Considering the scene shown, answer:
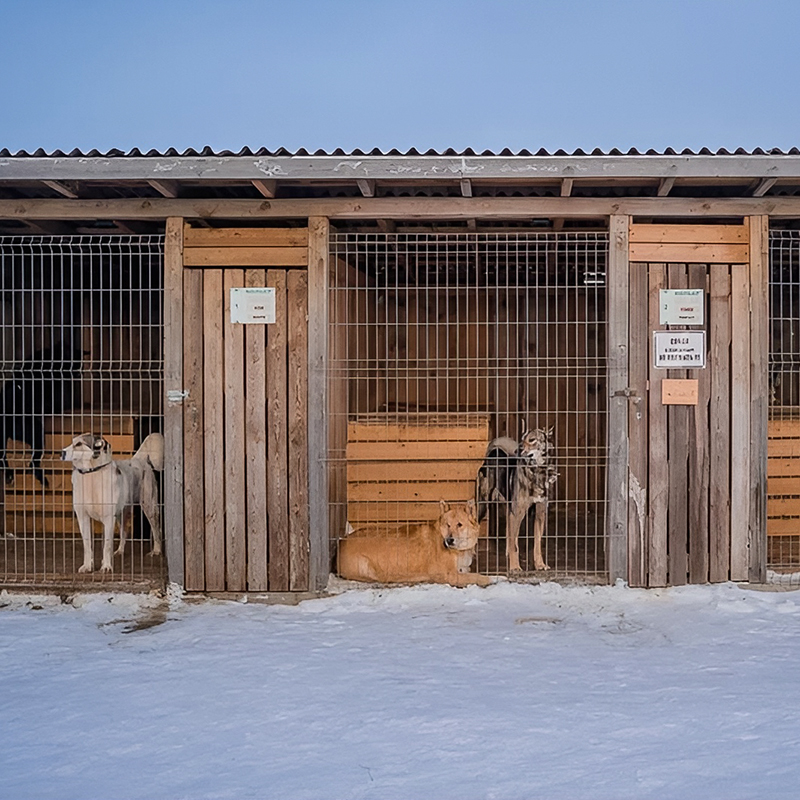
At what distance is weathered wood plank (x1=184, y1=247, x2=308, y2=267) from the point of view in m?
6.70

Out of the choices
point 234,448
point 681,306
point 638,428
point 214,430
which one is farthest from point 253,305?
point 681,306

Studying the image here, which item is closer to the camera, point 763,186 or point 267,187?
point 763,186

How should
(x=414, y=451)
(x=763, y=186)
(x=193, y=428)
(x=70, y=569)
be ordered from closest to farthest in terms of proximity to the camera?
(x=763, y=186), (x=193, y=428), (x=70, y=569), (x=414, y=451)

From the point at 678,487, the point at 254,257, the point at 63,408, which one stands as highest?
the point at 254,257

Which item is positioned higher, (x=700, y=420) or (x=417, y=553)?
(x=700, y=420)

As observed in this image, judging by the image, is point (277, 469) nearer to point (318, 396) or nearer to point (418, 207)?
point (318, 396)

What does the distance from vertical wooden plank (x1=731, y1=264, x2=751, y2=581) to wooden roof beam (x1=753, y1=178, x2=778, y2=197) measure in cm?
56

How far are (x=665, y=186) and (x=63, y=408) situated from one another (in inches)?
254

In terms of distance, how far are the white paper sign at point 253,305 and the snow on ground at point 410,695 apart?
7.31ft

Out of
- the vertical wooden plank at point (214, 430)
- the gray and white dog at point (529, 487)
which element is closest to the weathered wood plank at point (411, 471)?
the gray and white dog at point (529, 487)

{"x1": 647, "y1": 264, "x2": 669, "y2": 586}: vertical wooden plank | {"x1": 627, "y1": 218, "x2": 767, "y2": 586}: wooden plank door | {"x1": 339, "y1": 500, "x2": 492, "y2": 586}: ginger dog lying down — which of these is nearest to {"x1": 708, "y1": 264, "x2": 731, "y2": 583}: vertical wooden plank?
{"x1": 627, "y1": 218, "x2": 767, "y2": 586}: wooden plank door

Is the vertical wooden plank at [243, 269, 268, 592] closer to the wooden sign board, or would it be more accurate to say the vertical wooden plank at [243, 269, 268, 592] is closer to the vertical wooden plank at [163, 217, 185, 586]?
the vertical wooden plank at [163, 217, 185, 586]

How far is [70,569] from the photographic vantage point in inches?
295

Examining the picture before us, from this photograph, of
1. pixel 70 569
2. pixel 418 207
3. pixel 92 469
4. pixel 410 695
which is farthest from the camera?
pixel 70 569
